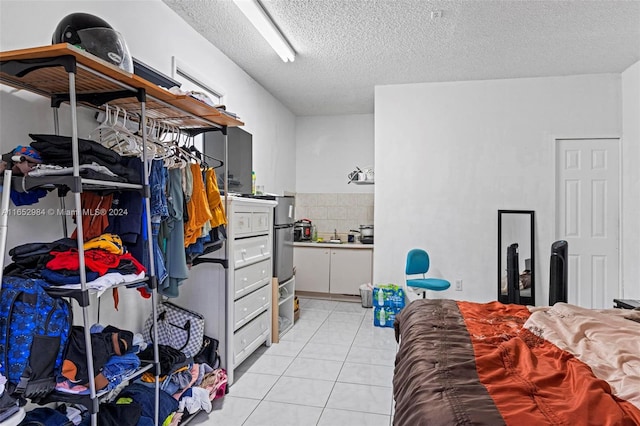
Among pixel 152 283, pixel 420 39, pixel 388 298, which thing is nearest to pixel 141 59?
pixel 152 283

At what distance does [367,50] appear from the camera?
3.80 meters

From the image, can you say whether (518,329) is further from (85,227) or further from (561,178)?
(561,178)

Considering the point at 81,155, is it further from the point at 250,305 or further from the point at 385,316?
the point at 385,316

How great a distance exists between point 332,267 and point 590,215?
314 centimetres

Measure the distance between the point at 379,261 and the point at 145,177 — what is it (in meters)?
3.47

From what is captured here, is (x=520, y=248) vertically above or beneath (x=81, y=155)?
beneath

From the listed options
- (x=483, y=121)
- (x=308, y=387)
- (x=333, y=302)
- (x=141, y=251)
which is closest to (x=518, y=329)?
(x=308, y=387)

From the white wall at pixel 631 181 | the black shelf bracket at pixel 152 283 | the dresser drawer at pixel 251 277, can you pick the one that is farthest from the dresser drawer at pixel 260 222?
the white wall at pixel 631 181

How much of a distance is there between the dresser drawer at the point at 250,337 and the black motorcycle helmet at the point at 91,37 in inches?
77.6

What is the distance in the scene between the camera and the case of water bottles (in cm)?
442

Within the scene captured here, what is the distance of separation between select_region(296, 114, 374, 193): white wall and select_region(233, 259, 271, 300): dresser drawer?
2817 millimetres

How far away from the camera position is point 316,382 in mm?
2934

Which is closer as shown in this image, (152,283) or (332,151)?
(152,283)

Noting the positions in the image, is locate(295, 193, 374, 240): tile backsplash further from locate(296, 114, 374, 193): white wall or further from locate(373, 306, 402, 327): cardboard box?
locate(373, 306, 402, 327): cardboard box
